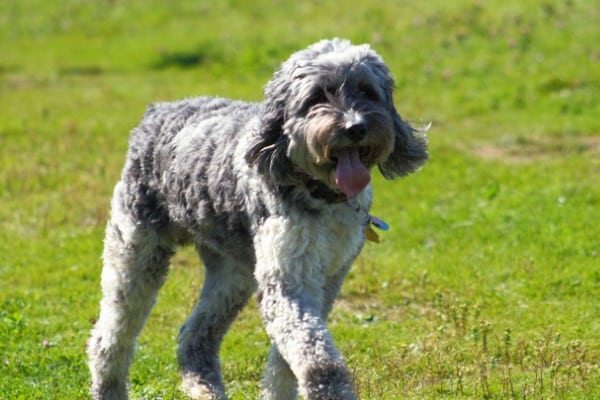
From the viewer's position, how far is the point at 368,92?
639 cm

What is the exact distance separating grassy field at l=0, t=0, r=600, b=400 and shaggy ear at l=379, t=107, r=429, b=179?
157 cm

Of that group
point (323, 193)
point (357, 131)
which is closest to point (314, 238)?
point (323, 193)

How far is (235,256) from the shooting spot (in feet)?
23.4

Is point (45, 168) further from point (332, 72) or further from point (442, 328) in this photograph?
point (332, 72)

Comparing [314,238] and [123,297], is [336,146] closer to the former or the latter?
[314,238]

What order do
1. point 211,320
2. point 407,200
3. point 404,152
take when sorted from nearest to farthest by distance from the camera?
point 404,152, point 211,320, point 407,200

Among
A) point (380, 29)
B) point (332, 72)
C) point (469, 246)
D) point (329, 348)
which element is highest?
point (380, 29)

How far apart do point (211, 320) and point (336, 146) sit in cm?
215

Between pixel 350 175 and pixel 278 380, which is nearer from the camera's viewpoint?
pixel 350 175

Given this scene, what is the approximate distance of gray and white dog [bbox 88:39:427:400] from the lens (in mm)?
6215

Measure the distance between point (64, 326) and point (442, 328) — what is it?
3186 mm

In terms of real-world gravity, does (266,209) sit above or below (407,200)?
below

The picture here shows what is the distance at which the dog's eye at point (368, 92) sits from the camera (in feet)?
20.8

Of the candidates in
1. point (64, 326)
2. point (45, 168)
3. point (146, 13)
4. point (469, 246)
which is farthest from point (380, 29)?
point (64, 326)
